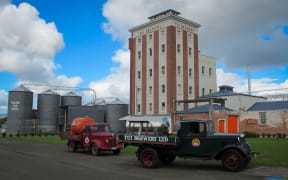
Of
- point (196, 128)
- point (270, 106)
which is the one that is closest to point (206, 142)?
point (196, 128)

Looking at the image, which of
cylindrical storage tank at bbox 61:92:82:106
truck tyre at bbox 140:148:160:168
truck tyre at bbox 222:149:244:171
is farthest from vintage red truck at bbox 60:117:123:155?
cylindrical storage tank at bbox 61:92:82:106

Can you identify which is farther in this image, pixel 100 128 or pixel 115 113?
pixel 115 113

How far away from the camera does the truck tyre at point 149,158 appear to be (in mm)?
14477

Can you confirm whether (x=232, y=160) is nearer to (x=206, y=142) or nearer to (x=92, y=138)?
(x=206, y=142)

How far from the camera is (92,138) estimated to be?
837 inches

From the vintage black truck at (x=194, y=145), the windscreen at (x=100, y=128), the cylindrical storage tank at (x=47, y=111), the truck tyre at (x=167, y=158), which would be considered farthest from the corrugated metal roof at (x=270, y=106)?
the cylindrical storage tank at (x=47, y=111)

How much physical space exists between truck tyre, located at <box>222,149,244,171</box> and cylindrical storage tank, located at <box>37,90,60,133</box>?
45.3 meters

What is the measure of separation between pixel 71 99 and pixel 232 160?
4964 cm

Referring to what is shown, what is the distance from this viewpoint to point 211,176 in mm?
12102

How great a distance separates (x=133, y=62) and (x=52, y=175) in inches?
1741

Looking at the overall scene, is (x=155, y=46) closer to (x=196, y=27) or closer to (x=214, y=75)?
(x=196, y=27)

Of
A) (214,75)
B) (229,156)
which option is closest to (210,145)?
(229,156)

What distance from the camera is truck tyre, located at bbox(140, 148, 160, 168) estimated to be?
14.5 m

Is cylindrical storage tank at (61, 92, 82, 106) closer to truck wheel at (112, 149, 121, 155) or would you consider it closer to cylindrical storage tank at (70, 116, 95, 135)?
cylindrical storage tank at (70, 116, 95, 135)
